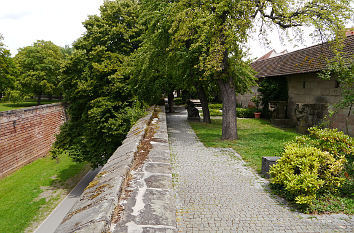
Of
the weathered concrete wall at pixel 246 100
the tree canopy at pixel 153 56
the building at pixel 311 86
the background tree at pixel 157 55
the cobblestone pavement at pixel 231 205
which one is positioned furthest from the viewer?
the weathered concrete wall at pixel 246 100

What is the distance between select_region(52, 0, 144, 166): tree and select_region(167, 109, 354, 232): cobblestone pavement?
18.0 ft

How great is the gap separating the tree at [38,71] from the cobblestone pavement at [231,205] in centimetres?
3568

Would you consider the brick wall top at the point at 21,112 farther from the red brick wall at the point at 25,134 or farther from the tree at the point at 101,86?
the tree at the point at 101,86

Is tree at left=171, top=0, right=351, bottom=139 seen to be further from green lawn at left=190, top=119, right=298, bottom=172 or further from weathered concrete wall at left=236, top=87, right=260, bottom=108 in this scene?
weathered concrete wall at left=236, top=87, right=260, bottom=108

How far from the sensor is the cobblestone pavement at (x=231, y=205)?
4.28 meters

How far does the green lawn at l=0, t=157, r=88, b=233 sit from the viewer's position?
11.5m

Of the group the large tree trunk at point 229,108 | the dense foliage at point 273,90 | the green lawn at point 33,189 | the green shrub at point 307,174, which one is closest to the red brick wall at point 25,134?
the green lawn at point 33,189

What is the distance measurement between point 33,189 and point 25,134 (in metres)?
5.20

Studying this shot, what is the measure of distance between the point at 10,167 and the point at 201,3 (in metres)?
15.9

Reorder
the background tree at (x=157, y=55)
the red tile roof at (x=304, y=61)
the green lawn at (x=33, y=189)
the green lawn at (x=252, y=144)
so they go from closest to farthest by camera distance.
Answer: the green lawn at (x=252, y=144) → the green lawn at (x=33, y=189) → the background tree at (x=157, y=55) → the red tile roof at (x=304, y=61)

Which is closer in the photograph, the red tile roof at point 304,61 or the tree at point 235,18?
the tree at point 235,18

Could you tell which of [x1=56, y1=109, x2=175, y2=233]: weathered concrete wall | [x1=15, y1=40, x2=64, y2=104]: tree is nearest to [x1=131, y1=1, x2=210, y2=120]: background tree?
[x1=56, y1=109, x2=175, y2=233]: weathered concrete wall

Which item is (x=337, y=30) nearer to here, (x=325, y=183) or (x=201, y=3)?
(x=201, y=3)

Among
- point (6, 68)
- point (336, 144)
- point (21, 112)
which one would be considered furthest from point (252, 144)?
point (6, 68)
